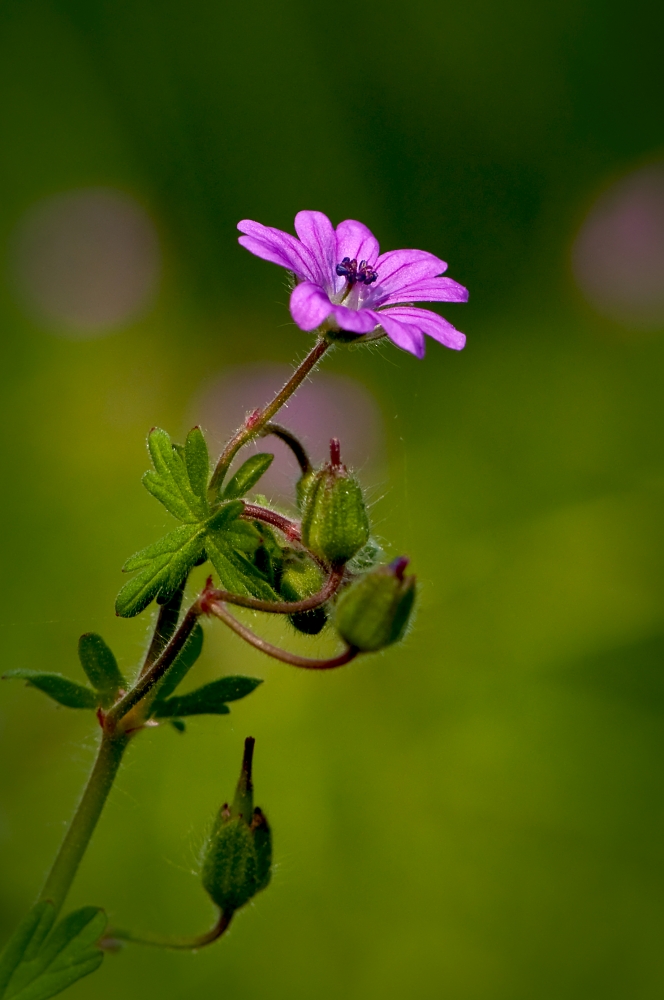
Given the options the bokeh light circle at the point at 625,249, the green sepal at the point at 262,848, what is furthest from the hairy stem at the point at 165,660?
the bokeh light circle at the point at 625,249

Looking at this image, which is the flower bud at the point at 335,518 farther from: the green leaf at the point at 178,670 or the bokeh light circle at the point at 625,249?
the bokeh light circle at the point at 625,249

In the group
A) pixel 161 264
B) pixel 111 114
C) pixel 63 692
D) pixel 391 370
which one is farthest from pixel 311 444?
pixel 63 692

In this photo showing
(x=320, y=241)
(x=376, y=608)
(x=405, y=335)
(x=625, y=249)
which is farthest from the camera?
(x=625, y=249)

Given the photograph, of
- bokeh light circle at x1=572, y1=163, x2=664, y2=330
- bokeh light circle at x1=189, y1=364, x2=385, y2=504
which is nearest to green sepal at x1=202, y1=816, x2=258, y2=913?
bokeh light circle at x1=189, y1=364, x2=385, y2=504

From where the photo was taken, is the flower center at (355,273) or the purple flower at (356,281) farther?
the flower center at (355,273)

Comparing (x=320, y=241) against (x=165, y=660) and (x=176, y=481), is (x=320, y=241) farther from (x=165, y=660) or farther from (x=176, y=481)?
(x=165, y=660)

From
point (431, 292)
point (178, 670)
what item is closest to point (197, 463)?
point (178, 670)
